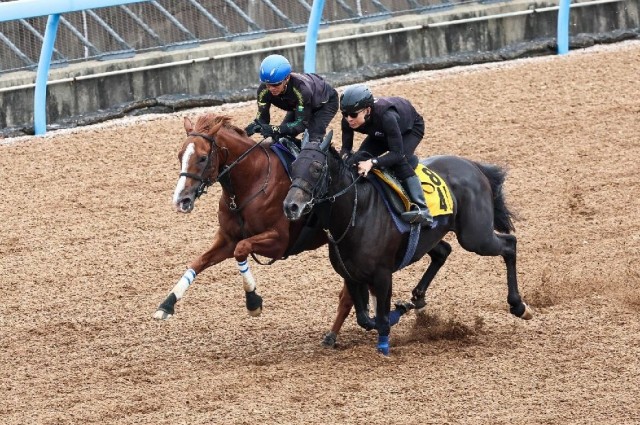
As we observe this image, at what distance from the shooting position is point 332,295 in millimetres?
10414

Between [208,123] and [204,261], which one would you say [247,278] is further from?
[208,123]

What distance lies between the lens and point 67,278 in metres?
11.0

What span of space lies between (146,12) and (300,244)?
657 cm

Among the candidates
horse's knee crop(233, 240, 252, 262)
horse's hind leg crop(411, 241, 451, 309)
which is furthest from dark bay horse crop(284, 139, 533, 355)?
horse's knee crop(233, 240, 252, 262)

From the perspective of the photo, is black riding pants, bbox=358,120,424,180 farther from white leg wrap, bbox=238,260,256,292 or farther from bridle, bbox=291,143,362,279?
white leg wrap, bbox=238,260,256,292

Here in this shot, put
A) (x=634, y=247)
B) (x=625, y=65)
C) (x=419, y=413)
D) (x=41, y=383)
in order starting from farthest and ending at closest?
1. (x=625, y=65)
2. (x=634, y=247)
3. (x=41, y=383)
4. (x=419, y=413)

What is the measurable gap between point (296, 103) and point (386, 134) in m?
1.05

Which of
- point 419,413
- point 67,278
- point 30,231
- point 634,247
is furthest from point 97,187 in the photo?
point 419,413

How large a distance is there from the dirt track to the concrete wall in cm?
44

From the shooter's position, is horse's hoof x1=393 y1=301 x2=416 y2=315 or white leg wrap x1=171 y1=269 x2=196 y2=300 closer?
white leg wrap x1=171 y1=269 x2=196 y2=300

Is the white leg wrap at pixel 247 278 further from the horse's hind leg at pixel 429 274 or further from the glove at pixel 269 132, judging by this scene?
the horse's hind leg at pixel 429 274

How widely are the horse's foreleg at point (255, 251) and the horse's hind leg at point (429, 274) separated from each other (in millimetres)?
1199

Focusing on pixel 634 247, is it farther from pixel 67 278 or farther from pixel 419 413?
pixel 67 278

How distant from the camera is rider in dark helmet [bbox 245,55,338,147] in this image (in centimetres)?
936
